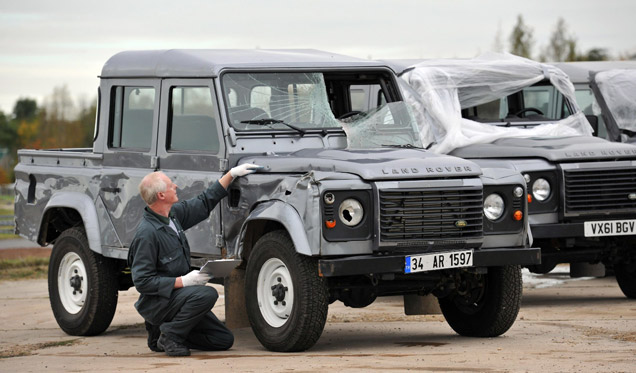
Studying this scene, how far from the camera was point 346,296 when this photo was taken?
9.00 metres

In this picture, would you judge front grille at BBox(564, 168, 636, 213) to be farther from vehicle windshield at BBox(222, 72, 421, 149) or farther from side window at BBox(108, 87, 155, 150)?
side window at BBox(108, 87, 155, 150)

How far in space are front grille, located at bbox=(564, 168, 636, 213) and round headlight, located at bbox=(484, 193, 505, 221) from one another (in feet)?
7.93

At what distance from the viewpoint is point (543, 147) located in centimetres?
1186

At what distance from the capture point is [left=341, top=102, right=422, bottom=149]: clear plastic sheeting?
387 inches

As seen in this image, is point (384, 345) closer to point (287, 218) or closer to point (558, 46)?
point (287, 218)

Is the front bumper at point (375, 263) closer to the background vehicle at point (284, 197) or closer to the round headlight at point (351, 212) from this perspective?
the background vehicle at point (284, 197)

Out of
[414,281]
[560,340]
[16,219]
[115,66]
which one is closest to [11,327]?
[16,219]

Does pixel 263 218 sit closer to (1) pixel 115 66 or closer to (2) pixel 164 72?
(2) pixel 164 72

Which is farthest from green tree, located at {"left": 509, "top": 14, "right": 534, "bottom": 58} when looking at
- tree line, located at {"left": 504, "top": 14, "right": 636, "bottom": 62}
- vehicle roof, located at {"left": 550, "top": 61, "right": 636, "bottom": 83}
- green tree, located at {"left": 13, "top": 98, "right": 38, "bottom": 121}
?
green tree, located at {"left": 13, "top": 98, "right": 38, "bottom": 121}

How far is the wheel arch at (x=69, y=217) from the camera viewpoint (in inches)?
415

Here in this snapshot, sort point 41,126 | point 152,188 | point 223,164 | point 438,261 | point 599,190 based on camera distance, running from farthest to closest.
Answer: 1. point 41,126
2. point 599,190
3. point 223,164
4. point 152,188
5. point 438,261

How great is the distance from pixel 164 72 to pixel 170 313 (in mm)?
2184

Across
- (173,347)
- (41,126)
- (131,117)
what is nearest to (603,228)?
(131,117)

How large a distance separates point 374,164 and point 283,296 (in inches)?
44.4
